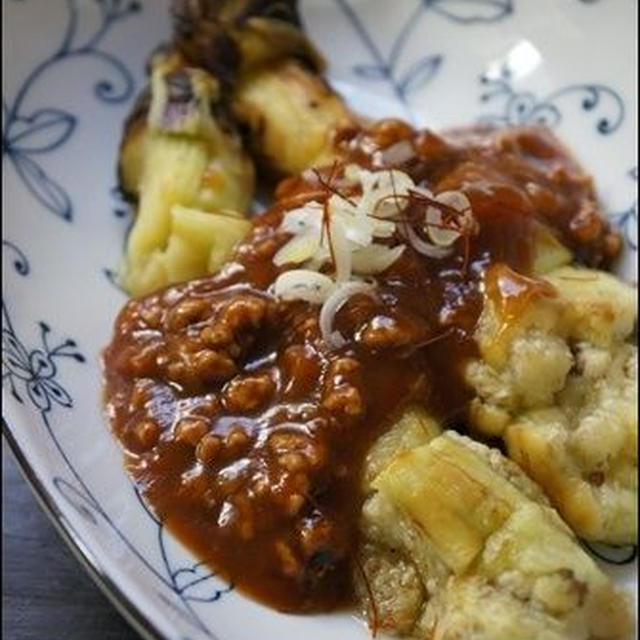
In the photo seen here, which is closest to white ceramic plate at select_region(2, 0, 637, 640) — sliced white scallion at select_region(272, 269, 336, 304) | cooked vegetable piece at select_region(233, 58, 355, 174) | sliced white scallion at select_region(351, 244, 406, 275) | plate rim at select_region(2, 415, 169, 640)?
plate rim at select_region(2, 415, 169, 640)

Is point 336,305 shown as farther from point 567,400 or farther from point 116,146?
point 116,146

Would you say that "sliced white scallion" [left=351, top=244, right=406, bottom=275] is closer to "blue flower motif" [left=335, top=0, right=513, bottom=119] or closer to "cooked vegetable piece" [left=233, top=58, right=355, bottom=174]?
"cooked vegetable piece" [left=233, top=58, right=355, bottom=174]

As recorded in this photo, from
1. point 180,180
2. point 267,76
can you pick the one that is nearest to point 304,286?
point 180,180

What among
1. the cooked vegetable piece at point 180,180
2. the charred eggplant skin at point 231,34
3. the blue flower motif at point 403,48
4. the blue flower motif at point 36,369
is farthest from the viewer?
the blue flower motif at point 403,48

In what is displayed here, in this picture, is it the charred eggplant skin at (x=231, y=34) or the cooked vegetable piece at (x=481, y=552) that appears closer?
the cooked vegetable piece at (x=481, y=552)

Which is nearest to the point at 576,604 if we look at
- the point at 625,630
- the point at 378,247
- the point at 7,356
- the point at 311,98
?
the point at 625,630

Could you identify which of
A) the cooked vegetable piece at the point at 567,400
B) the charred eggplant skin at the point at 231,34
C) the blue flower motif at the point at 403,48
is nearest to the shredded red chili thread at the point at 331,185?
the cooked vegetable piece at the point at 567,400

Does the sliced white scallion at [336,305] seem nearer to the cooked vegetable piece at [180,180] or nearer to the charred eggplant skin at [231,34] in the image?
the cooked vegetable piece at [180,180]
